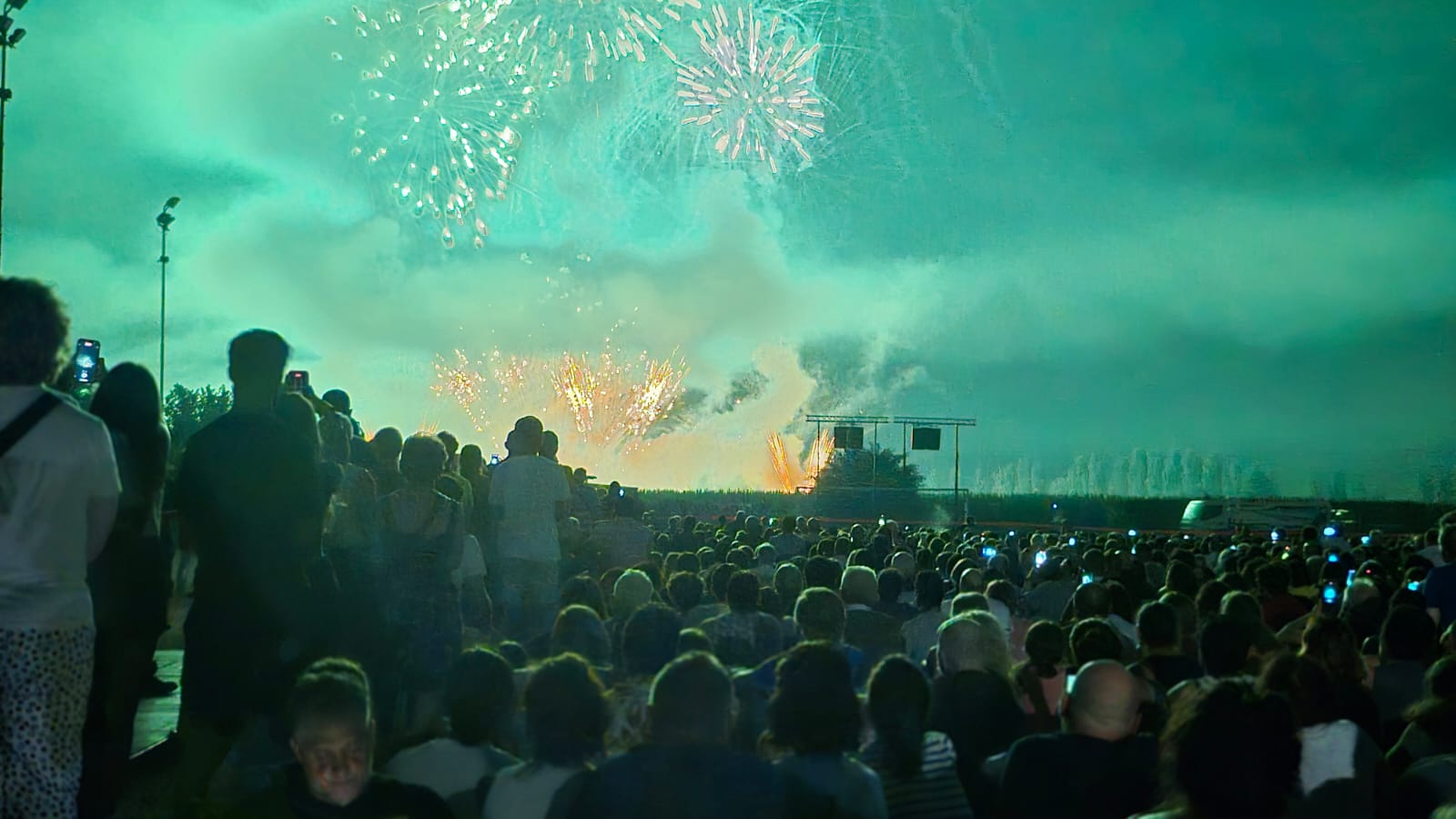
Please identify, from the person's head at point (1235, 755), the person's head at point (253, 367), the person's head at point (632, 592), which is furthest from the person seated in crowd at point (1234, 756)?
the person's head at point (632, 592)

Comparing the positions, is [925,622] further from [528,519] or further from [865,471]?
[865,471]

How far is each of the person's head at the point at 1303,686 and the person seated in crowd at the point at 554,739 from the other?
276cm

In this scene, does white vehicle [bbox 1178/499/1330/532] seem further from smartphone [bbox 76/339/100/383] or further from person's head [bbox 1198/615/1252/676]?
person's head [bbox 1198/615/1252/676]

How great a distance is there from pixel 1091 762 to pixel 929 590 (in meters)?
5.47

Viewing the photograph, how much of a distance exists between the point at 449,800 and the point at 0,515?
1.85m

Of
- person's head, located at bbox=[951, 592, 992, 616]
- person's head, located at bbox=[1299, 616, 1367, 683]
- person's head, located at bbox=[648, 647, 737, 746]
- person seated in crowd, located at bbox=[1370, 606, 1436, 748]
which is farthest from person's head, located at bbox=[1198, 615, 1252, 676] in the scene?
person's head, located at bbox=[648, 647, 737, 746]

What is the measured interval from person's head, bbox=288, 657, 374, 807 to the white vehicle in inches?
3019

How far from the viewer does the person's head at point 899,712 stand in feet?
16.1

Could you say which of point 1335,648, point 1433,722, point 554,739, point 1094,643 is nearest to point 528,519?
point 1094,643

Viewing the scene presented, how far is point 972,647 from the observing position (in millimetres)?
6410

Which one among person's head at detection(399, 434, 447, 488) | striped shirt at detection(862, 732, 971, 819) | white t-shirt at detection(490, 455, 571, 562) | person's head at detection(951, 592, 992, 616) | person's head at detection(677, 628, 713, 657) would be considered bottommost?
striped shirt at detection(862, 732, 971, 819)

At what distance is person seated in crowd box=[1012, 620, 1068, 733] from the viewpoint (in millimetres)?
6926

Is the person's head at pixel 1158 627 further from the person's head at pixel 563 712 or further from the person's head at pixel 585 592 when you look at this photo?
the person's head at pixel 563 712

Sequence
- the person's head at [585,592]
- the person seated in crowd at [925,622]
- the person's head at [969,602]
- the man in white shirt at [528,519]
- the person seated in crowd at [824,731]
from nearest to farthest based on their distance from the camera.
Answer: the person seated in crowd at [824,731], the person's head at [969,602], the person's head at [585,592], the man in white shirt at [528,519], the person seated in crowd at [925,622]
